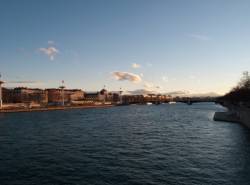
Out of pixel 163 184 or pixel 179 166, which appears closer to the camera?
pixel 163 184

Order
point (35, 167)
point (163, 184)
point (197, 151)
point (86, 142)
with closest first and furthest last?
point (163, 184), point (35, 167), point (197, 151), point (86, 142)

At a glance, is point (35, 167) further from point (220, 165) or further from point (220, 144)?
point (220, 144)

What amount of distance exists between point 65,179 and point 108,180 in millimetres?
3549

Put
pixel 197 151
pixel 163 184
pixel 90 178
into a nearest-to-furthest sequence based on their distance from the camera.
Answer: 1. pixel 163 184
2. pixel 90 178
3. pixel 197 151

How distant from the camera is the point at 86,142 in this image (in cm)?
4247

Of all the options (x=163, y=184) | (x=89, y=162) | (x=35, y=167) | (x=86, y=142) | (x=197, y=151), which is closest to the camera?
(x=163, y=184)

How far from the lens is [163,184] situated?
71.0 ft

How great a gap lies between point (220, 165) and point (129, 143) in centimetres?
1644

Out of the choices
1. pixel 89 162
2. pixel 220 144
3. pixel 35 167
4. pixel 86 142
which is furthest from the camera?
pixel 86 142

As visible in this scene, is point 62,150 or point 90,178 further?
point 62,150

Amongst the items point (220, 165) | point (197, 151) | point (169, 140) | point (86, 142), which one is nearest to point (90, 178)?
point (220, 165)

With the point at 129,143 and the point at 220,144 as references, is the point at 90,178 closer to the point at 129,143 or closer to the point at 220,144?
the point at 129,143

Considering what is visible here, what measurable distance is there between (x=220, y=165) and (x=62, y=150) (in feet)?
63.4

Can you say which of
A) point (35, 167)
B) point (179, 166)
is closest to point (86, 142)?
point (35, 167)
